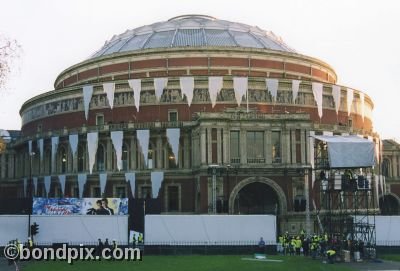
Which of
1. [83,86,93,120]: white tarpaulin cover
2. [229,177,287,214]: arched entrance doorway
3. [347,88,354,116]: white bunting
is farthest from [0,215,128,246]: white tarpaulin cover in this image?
[347,88,354,116]: white bunting

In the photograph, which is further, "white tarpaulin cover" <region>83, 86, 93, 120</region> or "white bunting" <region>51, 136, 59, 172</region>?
"white bunting" <region>51, 136, 59, 172</region>

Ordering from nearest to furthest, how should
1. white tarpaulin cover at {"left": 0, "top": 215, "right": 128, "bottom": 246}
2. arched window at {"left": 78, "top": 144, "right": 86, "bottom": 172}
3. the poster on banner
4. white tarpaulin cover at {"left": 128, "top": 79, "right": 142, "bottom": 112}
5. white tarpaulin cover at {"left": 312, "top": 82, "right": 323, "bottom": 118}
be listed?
white tarpaulin cover at {"left": 0, "top": 215, "right": 128, "bottom": 246} → the poster on banner → white tarpaulin cover at {"left": 128, "top": 79, "right": 142, "bottom": 112} → white tarpaulin cover at {"left": 312, "top": 82, "right": 323, "bottom": 118} → arched window at {"left": 78, "top": 144, "right": 86, "bottom": 172}

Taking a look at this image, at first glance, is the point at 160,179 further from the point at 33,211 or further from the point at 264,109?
the point at 33,211

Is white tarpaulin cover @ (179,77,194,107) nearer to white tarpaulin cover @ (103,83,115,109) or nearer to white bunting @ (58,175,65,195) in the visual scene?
white tarpaulin cover @ (103,83,115,109)

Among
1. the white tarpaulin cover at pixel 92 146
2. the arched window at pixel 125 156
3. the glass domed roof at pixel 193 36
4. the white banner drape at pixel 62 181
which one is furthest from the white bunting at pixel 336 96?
the white banner drape at pixel 62 181

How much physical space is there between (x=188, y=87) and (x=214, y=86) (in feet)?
8.99

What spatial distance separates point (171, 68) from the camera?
253 ft

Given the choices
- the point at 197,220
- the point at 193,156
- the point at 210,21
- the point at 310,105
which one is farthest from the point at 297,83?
the point at 197,220

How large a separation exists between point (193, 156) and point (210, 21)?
1150 inches

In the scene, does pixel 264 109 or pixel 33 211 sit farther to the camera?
pixel 264 109

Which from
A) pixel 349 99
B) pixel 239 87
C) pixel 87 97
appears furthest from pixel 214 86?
pixel 349 99

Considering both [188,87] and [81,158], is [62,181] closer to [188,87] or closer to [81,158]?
[81,158]

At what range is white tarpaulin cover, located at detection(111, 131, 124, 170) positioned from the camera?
70.8 m

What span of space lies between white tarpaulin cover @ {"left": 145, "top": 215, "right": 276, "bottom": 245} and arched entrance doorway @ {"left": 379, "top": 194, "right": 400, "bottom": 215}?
172 ft
